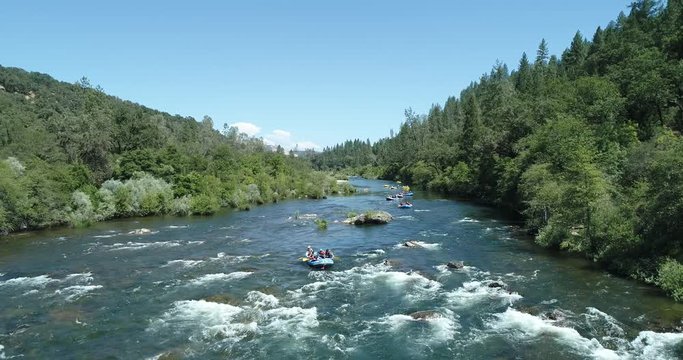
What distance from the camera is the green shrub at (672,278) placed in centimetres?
2961

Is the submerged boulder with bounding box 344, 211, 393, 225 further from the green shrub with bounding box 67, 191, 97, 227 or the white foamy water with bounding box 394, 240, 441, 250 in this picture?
the green shrub with bounding box 67, 191, 97, 227

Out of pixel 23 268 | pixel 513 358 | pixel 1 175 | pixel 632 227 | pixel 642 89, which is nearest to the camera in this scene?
pixel 513 358

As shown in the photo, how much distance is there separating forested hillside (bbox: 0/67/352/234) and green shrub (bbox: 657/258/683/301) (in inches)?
2599

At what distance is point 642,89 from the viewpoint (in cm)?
6612

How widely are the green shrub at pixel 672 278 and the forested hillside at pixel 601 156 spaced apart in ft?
0.27

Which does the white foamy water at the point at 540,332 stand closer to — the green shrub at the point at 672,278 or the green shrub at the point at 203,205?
the green shrub at the point at 672,278

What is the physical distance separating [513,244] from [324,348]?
103 ft

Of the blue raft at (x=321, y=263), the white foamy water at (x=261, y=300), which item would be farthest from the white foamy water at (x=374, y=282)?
the white foamy water at (x=261, y=300)

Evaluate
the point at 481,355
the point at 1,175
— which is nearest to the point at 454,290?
the point at 481,355

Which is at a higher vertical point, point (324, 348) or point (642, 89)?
point (642, 89)

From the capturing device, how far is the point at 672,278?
100 ft

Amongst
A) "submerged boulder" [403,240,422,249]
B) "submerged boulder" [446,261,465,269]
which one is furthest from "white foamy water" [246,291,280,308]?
"submerged boulder" [403,240,422,249]

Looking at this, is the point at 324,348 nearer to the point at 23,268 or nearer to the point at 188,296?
the point at 188,296

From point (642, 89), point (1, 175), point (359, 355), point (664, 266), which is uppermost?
point (642, 89)
